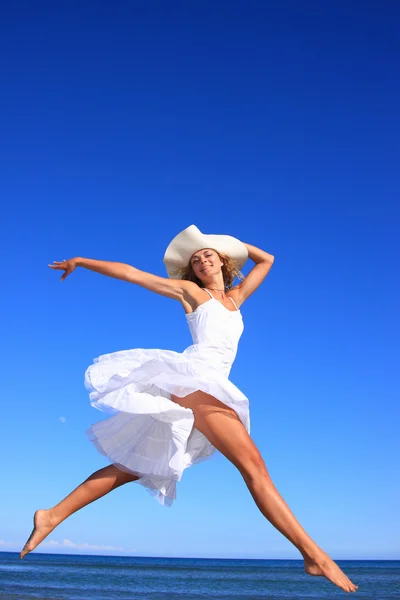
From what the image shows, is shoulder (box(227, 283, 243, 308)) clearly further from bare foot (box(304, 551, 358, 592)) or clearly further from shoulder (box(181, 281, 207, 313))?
bare foot (box(304, 551, 358, 592))

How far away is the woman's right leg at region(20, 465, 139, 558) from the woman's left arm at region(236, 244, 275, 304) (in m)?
1.60

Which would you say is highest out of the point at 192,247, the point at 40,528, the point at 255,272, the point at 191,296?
the point at 192,247

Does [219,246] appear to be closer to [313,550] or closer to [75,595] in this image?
[313,550]

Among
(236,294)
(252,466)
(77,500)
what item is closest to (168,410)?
(252,466)

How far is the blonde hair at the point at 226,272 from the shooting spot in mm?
4977

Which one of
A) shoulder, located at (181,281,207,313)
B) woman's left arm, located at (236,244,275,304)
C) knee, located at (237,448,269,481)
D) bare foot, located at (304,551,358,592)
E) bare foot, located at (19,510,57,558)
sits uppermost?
woman's left arm, located at (236,244,275,304)

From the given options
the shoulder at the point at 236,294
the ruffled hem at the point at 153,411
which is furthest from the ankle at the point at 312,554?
the shoulder at the point at 236,294

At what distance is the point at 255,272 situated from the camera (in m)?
4.97

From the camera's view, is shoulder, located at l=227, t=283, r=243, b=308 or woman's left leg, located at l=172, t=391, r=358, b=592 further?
shoulder, located at l=227, t=283, r=243, b=308

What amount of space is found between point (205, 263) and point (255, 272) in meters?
0.43

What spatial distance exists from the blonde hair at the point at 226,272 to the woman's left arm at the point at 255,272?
0.51 ft

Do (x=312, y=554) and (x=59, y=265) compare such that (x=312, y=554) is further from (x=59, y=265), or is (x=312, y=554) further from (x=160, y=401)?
(x=59, y=265)

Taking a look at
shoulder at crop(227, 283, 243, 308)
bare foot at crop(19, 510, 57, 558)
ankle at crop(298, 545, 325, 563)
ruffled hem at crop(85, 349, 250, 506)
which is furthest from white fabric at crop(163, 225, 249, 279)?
ankle at crop(298, 545, 325, 563)

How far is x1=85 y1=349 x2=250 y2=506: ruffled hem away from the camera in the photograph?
405 cm
